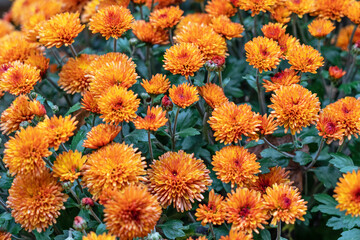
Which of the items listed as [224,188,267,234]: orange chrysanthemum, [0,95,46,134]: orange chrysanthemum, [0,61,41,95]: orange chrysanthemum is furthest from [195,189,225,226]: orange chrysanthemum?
[0,61,41,95]: orange chrysanthemum

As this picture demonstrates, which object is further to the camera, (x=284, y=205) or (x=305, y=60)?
(x=305, y=60)

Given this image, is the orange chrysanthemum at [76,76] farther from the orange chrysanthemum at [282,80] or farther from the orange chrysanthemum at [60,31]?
the orange chrysanthemum at [282,80]

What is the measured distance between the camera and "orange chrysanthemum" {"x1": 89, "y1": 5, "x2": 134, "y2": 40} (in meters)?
1.64

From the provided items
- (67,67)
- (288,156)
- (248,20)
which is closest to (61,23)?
(67,67)

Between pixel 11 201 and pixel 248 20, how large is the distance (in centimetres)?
152

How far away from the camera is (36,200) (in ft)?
4.44

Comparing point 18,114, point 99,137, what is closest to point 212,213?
point 99,137

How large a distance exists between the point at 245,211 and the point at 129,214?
40cm

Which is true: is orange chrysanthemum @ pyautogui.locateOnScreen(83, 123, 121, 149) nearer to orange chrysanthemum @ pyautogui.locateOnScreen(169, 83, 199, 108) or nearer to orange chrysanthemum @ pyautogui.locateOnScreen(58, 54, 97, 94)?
orange chrysanthemum @ pyautogui.locateOnScreen(169, 83, 199, 108)

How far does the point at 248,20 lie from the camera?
6.92 feet

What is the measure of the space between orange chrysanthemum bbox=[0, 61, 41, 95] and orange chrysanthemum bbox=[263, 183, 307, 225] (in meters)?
1.07

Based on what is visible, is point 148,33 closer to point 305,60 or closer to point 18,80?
point 18,80

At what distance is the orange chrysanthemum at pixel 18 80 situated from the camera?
156cm

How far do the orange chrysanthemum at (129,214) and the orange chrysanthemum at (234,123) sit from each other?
401 mm
